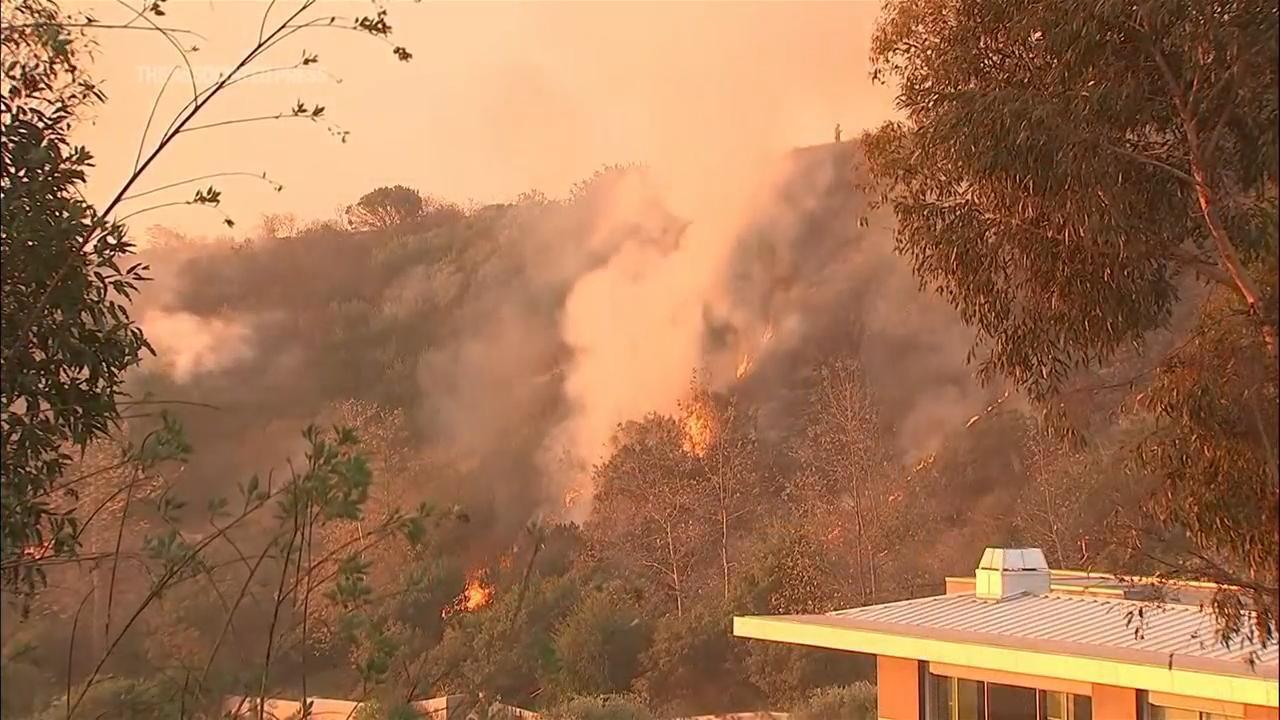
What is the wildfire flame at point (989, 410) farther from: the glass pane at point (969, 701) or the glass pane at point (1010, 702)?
the glass pane at point (1010, 702)

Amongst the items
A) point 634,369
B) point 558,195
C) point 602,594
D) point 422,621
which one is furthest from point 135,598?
point 558,195

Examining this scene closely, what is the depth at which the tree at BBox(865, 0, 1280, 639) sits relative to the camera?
7148 mm

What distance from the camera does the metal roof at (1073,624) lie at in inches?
420

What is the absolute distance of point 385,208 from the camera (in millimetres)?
29562

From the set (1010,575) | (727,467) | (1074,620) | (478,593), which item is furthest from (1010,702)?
(727,467)

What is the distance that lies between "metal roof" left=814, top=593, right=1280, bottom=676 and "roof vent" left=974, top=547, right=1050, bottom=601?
12 cm

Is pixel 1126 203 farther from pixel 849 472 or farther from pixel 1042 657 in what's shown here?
pixel 849 472

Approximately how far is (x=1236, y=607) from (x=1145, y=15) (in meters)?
2.89

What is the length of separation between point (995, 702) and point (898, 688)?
1.06 meters

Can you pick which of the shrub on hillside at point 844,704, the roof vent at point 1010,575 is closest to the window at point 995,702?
the roof vent at point 1010,575

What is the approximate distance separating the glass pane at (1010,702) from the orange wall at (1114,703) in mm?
812

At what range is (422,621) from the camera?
979 inches

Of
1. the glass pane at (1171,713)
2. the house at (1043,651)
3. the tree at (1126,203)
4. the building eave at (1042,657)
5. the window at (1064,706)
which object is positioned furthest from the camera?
the window at (1064,706)

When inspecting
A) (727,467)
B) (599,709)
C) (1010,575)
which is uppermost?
(727,467)
